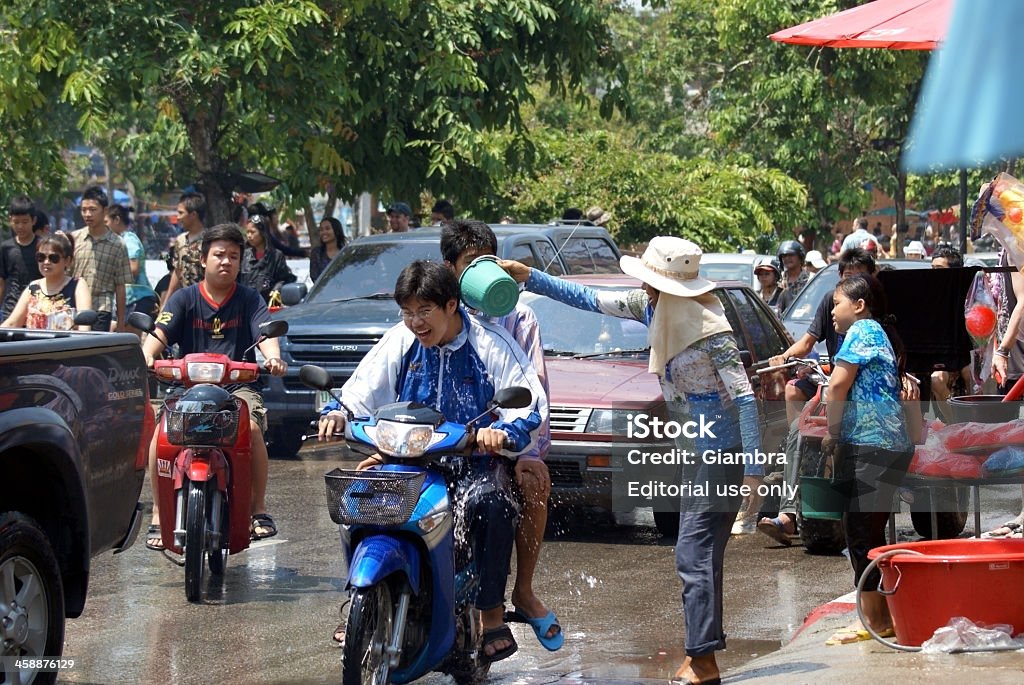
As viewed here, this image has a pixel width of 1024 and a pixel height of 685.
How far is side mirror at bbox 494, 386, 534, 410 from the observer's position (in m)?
5.70

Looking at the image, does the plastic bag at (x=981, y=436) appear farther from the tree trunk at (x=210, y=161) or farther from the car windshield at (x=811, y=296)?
the tree trunk at (x=210, y=161)

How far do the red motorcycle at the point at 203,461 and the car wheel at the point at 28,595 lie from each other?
7.74 feet

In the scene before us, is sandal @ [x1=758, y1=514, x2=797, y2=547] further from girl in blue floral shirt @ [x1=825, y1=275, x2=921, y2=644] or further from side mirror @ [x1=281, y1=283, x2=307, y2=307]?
side mirror @ [x1=281, y1=283, x2=307, y2=307]

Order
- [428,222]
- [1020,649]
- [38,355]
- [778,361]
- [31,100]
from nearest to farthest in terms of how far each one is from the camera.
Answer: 1. [38,355]
2. [1020,649]
3. [778,361]
4. [31,100]
5. [428,222]

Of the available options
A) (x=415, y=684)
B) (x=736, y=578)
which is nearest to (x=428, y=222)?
(x=736, y=578)

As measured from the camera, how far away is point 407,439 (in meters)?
5.70

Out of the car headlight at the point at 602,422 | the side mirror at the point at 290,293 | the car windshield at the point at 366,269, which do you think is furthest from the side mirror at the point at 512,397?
the car windshield at the point at 366,269

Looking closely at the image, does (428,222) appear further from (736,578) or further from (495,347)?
(495,347)

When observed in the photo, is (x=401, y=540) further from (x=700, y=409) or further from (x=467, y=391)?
(x=700, y=409)

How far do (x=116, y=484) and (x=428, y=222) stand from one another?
1616 cm

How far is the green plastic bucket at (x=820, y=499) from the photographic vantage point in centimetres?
718

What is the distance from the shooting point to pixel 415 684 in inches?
264

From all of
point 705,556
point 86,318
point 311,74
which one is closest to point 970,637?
point 705,556

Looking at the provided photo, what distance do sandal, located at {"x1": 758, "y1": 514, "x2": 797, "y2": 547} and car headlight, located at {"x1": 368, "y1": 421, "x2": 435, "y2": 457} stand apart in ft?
14.7
